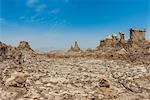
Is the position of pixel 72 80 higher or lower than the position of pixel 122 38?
lower

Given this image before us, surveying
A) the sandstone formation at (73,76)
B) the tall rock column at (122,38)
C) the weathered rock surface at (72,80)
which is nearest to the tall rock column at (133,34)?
the tall rock column at (122,38)

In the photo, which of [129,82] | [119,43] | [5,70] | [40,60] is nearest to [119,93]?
[129,82]

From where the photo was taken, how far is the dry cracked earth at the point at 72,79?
13711mm

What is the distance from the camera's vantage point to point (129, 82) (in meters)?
15.0

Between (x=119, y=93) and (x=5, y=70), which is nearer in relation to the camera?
(x=119, y=93)

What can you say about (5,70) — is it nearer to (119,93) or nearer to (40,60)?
(40,60)

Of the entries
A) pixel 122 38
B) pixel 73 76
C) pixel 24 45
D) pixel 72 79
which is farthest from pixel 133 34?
pixel 72 79

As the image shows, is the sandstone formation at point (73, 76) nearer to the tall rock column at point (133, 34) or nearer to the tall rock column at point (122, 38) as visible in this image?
the tall rock column at point (122, 38)

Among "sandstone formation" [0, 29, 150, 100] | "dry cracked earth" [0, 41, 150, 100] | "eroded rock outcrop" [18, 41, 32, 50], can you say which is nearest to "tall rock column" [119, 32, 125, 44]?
"sandstone formation" [0, 29, 150, 100]

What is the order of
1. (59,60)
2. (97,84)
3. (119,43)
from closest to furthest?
(97,84) → (59,60) → (119,43)

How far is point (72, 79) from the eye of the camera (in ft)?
48.3

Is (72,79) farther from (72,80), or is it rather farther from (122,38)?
(122,38)

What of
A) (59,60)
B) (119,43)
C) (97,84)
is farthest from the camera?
(119,43)

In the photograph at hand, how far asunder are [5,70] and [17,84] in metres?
1.71
